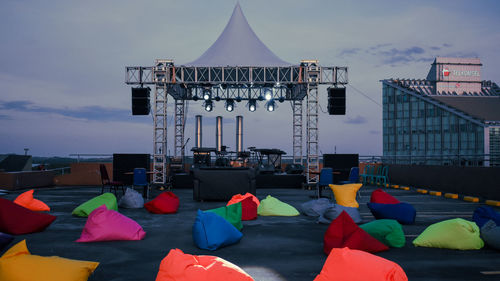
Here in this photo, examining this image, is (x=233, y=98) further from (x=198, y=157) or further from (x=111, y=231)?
(x=111, y=231)

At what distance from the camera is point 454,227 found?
4797 mm

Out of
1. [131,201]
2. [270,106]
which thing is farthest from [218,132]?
[131,201]

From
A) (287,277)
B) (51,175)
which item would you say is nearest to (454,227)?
(287,277)

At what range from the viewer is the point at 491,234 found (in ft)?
15.3

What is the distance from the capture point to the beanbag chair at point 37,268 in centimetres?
304

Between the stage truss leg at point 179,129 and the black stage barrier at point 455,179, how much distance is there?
9566 millimetres

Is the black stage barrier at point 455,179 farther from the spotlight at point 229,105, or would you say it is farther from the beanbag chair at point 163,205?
the beanbag chair at point 163,205

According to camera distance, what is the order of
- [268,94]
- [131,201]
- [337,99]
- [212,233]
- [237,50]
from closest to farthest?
1. [212,233]
2. [131,201]
3. [337,99]
4. [237,50]
5. [268,94]

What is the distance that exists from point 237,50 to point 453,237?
11.9m

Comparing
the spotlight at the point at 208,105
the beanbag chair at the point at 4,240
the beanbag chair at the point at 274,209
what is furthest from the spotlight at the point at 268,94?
the beanbag chair at the point at 4,240

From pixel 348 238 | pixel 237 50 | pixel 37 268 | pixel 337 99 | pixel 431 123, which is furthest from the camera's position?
pixel 431 123

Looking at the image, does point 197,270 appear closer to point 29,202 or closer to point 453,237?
point 453,237

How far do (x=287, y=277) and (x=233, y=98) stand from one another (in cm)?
1464

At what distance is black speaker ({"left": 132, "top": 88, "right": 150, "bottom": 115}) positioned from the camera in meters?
14.0
